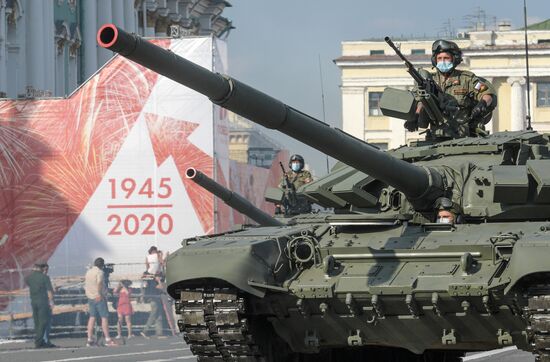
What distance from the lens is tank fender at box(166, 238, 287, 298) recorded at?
50.1 ft

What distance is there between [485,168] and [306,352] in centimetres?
235

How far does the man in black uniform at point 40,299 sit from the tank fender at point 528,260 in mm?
13813

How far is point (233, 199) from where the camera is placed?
19.4 meters

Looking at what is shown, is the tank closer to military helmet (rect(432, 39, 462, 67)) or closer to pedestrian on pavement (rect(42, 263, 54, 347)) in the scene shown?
military helmet (rect(432, 39, 462, 67))

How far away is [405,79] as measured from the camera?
3900 inches

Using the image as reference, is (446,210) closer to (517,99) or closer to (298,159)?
(298,159)

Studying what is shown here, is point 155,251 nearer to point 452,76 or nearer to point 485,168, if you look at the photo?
point 452,76

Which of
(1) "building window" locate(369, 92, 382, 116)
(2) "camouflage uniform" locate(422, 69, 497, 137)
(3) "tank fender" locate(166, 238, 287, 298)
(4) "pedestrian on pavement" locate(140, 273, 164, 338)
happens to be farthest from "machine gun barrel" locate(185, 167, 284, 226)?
(1) "building window" locate(369, 92, 382, 116)

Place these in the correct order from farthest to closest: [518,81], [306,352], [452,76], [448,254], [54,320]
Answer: [518,81], [54,320], [452,76], [306,352], [448,254]

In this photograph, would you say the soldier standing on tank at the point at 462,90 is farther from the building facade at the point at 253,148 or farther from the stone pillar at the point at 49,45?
the stone pillar at the point at 49,45

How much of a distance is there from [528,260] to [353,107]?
88.3 metres

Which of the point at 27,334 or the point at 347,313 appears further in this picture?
the point at 27,334

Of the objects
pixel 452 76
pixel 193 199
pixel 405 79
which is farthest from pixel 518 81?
pixel 452 76

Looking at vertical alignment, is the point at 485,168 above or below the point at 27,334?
above
